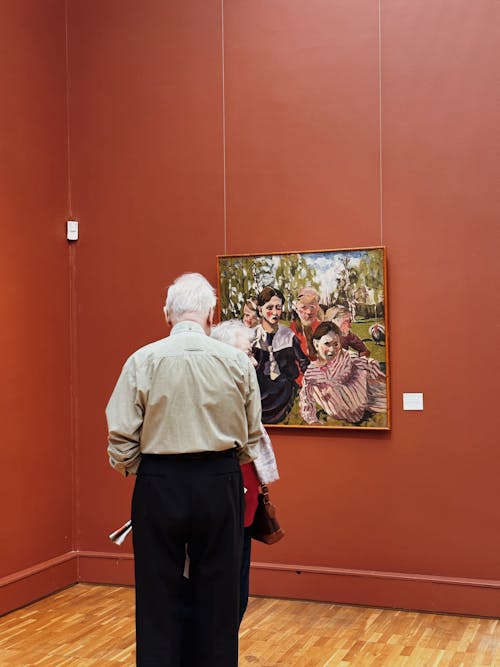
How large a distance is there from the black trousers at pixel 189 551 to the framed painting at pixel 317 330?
7.93 ft

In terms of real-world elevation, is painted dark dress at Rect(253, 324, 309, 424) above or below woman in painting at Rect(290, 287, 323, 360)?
below

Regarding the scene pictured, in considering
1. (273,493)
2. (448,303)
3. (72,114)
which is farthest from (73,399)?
(448,303)

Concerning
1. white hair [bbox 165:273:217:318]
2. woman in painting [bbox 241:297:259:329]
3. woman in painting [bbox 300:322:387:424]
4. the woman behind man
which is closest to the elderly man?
white hair [bbox 165:273:217:318]

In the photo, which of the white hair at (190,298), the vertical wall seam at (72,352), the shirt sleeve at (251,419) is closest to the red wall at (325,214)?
the vertical wall seam at (72,352)

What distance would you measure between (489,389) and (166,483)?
9.34ft

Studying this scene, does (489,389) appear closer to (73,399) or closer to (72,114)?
(73,399)

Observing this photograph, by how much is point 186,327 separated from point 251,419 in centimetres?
49

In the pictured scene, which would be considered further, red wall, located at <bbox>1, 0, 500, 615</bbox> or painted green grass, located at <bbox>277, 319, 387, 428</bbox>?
painted green grass, located at <bbox>277, 319, 387, 428</bbox>

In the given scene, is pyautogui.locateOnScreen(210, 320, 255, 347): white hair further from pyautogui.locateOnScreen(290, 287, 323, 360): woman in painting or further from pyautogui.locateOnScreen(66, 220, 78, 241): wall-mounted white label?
pyautogui.locateOnScreen(66, 220, 78, 241): wall-mounted white label

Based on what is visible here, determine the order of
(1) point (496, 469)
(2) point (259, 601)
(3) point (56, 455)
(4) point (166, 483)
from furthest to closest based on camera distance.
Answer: (3) point (56, 455), (2) point (259, 601), (1) point (496, 469), (4) point (166, 483)

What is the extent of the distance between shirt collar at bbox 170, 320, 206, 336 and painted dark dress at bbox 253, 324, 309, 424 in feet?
7.82

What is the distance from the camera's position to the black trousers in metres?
3.47

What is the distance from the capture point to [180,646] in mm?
3572

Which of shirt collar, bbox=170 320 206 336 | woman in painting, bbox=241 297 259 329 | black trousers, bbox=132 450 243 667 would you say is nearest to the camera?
black trousers, bbox=132 450 243 667
